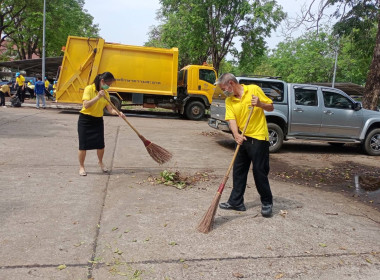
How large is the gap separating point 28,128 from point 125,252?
8230 millimetres

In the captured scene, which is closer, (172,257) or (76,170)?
(172,257)

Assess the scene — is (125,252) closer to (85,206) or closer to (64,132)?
(85,206)

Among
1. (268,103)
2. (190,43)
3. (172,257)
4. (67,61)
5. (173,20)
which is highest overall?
(173,20)

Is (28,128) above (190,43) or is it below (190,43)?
below

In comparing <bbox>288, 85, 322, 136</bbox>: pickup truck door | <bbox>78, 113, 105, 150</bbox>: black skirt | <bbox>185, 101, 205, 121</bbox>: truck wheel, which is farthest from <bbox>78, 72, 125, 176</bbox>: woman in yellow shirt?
<bbox>185, 101, 205, 121</bbox>: truck wheel

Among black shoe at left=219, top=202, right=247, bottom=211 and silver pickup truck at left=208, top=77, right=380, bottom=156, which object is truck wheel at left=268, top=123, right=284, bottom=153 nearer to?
silver pickup truck at left=208, top=77, right=380, bottom=156

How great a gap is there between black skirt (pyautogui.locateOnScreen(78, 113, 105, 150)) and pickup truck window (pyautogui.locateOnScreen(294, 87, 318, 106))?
17.7ft

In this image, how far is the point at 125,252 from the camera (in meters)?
3.15

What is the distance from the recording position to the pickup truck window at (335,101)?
8.93m

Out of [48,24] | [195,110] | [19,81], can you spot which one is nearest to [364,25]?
[195,110]

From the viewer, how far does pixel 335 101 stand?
29.5 feet

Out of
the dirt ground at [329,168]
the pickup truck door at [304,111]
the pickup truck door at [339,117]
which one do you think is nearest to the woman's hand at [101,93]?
the dirt ground at [329,168]

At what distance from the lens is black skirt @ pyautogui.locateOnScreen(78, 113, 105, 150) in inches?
214

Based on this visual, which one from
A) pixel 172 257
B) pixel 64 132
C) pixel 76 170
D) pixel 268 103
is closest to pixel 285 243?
pixel 172 257
